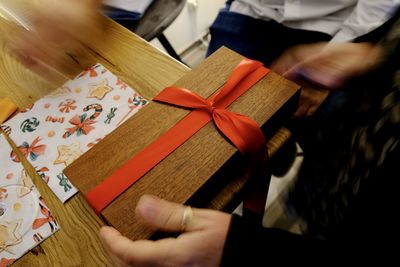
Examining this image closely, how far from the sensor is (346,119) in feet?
2.23

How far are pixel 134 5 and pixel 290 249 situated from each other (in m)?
1.01

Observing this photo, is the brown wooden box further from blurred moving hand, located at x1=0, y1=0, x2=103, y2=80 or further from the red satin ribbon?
blurred moving hand, located at x1=0, y1=0, x2=103, y2=80

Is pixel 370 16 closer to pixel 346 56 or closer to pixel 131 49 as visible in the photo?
pixel 346 56

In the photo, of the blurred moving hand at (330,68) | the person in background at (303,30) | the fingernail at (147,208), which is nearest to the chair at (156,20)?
the person in background at (303,30)

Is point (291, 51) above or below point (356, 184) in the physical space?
above

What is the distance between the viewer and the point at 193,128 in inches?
19.3

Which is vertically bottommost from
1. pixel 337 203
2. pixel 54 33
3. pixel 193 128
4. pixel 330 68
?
pixel 337 203

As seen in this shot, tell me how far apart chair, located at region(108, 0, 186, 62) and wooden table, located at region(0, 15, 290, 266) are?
34cm

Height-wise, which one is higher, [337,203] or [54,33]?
[54,33]

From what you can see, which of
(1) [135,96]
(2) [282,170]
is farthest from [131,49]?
(2) [282,170]

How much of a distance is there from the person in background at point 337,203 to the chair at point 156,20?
604mm

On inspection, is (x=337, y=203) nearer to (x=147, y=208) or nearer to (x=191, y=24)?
(x=147, y=208)

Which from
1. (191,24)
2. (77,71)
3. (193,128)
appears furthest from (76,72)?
(191,24)

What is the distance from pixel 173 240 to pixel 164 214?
1.6 inches
